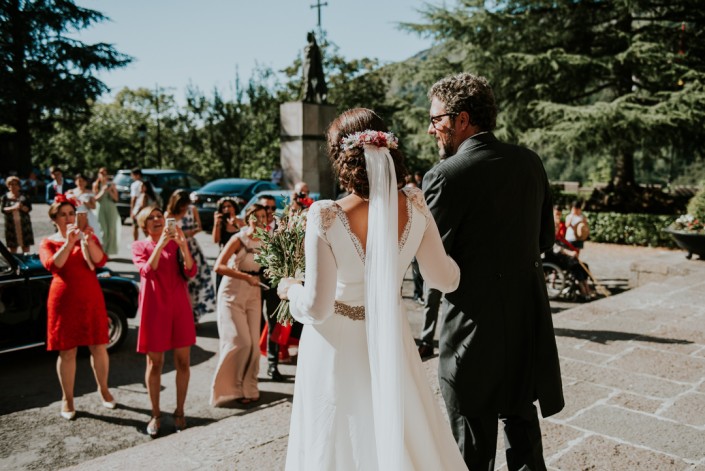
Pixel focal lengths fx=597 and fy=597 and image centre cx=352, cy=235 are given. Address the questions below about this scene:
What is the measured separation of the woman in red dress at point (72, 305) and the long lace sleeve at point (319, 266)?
3734 mm

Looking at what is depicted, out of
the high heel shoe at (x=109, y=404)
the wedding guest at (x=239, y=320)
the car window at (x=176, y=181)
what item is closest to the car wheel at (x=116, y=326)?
the high heel shoe at (x=109, y=404)

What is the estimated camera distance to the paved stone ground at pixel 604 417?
3.53 meters

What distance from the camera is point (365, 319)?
8.34 ft

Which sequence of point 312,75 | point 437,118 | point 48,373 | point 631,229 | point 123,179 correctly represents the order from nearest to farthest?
point 437,118, point 48,373, point 312,75, point 631,229, point 123,179

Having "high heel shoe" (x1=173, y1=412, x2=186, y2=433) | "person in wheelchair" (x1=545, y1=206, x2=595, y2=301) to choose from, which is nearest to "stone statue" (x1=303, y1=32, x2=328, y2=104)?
"person in wheelchair" (x1=545, y1=206, x2=595, y2=301)

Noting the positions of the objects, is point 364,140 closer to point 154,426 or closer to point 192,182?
point 154,426

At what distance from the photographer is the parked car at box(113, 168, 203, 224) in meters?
20.2

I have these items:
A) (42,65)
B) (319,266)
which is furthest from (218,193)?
(42,65)

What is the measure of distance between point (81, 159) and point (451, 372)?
155 feet

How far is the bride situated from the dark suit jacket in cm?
17

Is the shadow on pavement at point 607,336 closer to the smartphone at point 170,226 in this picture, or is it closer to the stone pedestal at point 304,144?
the smartphone at point 170,226

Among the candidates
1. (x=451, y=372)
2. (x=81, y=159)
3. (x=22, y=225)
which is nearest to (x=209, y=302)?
(x=451, y=372)

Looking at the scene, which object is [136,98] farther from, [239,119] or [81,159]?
[239,119]

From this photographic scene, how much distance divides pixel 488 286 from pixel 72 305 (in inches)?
164
